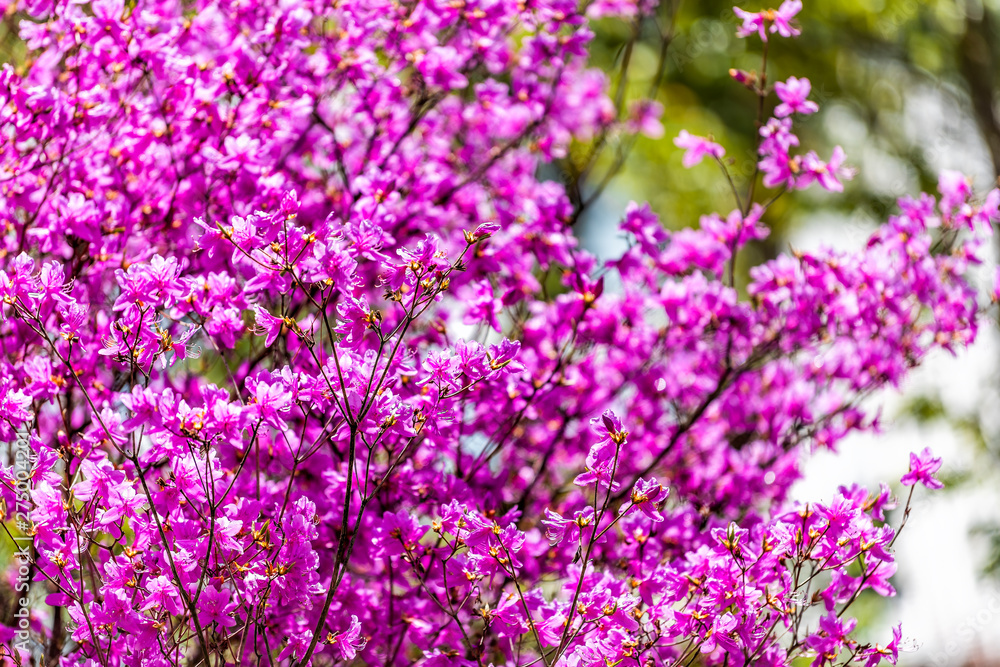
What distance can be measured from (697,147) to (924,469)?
144 cm

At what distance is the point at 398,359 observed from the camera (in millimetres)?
1890

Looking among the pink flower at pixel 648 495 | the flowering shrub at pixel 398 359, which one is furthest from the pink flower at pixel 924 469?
the pink flower at pixel 648 495

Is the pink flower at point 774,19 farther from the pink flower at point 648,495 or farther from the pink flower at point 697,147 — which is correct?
the pink flower at point 648,495

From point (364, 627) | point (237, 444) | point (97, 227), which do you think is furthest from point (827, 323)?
point (97, 227)

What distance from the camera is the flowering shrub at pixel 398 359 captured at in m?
1.80

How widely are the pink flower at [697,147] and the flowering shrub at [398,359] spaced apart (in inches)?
1.5

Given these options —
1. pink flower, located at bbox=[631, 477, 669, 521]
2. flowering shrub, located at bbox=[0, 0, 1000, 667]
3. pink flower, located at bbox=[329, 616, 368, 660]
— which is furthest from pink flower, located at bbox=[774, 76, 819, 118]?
pink flower, located at bbox=[329, 616, 368, 660]

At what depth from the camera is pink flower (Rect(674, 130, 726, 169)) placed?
9.48 ft

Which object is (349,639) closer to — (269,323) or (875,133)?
(269,323)

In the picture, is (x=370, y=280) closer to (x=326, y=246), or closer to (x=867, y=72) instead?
(x=326, y=246)

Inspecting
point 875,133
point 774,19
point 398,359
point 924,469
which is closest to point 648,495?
point 398,359

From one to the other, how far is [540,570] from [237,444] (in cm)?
119

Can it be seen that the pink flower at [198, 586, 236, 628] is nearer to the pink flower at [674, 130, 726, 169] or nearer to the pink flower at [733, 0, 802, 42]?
the pink flower at [674, 130, 726, 169]

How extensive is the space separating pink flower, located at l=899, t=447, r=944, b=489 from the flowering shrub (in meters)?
0.01
